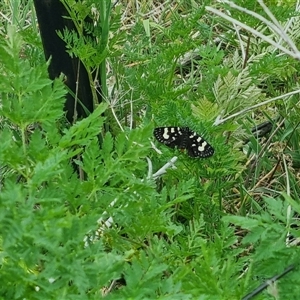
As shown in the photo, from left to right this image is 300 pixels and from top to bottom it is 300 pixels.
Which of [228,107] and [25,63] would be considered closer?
[25,63]

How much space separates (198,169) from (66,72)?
1.69ft

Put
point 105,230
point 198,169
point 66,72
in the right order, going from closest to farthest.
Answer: point 105,230
point 198,169
point 66,72

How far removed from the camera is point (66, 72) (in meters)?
1.85

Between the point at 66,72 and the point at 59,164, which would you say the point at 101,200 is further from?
the point at 66,72

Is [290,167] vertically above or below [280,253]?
below

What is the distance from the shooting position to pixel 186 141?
58.4 inches

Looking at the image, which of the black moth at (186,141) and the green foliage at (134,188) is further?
the black moth at (186,141)

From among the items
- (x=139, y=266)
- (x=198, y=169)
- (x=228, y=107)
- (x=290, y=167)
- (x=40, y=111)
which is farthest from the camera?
(x=290, y=167)

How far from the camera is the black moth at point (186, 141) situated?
1475 mm

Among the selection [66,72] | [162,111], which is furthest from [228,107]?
[66,72]

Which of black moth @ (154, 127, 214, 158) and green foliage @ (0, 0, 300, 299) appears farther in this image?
black moth @ (154, 127, 214, 158)

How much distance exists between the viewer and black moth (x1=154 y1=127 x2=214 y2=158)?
4.84 ft

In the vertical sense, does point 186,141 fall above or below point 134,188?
below

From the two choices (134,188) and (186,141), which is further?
(186,141)
